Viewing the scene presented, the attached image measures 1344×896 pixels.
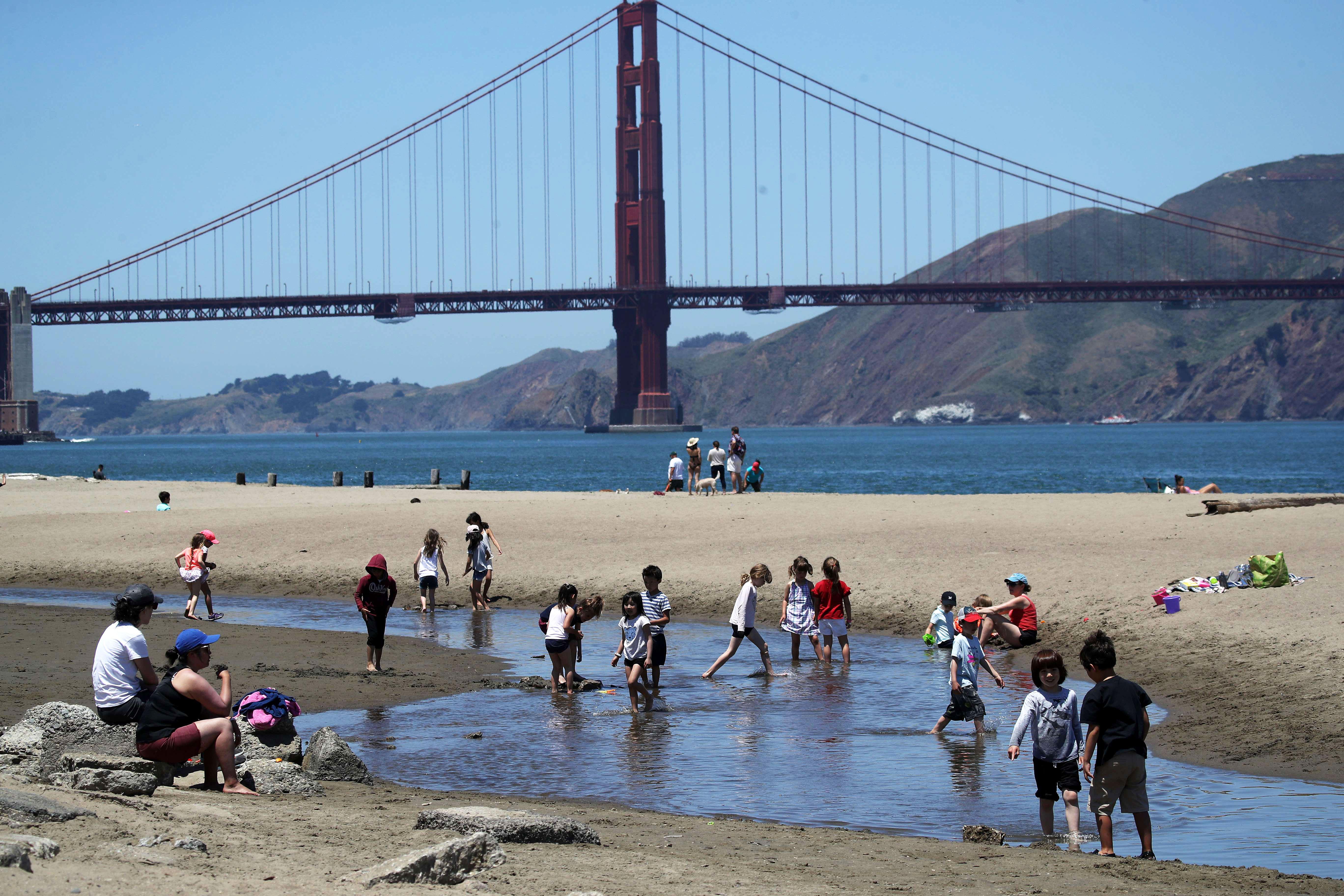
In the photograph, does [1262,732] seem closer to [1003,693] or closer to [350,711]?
[1003,693]

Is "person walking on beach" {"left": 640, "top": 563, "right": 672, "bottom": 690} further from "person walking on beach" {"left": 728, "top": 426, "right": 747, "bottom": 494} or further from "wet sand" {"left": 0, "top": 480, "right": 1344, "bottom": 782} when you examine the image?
"person walking on beach" {"left": 728, "top": 426, "right": 747, "bottom": 494}

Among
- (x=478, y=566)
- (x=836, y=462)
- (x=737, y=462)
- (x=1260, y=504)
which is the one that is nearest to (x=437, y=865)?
(x=478, y=566)

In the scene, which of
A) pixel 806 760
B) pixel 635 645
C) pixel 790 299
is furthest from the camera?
pixel 790 299

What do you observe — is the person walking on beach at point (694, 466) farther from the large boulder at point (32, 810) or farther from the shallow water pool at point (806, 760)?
the large boulder at point (32, 810)

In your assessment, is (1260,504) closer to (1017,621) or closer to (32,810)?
(1017,621)

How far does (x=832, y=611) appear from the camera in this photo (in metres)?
13.9

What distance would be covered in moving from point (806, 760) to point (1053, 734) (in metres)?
2.56

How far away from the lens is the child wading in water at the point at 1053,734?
729 cm

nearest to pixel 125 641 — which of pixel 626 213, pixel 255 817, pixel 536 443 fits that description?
pixel 255 817

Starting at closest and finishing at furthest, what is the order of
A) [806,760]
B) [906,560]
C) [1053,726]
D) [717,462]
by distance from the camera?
[1053,726] → [806,760] → [906,560] → [717,462]

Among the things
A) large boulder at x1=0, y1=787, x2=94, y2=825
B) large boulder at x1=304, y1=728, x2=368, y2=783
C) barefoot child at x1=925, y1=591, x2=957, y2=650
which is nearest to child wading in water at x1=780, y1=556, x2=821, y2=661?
barefoot child at x1=925, y1=591, x2=957, y2=650

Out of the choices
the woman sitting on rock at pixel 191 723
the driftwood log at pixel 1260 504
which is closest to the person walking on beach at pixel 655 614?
the woman sitting on rock at pixel 191 723

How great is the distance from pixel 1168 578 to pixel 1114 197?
99.2 metres

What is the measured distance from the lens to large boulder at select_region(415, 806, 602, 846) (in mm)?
6477
